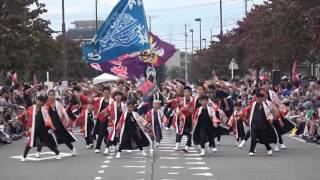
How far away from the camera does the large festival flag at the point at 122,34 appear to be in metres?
18.4

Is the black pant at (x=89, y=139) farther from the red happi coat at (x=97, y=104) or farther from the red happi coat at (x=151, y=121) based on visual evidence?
the red happi coat at (x=151, y=121)

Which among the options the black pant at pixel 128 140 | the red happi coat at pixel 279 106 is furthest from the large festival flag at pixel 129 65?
the red happi coat at pixel 279 106

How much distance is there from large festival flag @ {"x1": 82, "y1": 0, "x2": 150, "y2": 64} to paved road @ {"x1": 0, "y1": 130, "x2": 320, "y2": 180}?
2.79 metres

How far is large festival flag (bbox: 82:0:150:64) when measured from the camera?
60.4 ft

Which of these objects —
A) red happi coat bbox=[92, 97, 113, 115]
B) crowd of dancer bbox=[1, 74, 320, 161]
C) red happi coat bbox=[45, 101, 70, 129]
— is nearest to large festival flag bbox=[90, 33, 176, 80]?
crowd of dancer bbox=[1, 74, 320, 161]

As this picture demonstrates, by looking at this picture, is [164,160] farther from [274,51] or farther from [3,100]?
[274,51]

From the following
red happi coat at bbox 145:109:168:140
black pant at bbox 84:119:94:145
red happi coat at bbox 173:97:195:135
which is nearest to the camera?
red happi coat at bbox 145:109:168:140

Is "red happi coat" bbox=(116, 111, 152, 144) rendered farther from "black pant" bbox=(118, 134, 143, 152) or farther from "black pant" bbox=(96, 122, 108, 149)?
"black pant" bbox=(96, 122, 108, 149)

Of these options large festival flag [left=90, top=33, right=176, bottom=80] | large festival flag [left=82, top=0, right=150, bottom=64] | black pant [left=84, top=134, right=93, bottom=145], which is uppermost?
large festival flag [left=82, top=0, right=150, bottom=64]

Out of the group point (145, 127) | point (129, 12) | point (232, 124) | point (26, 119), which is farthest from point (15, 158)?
point (232, 124)

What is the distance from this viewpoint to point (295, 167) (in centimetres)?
1416

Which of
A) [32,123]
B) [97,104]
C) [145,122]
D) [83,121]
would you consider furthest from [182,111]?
[32,123]

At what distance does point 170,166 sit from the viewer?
14531 millimetres

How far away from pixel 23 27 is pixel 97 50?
12971 mm
